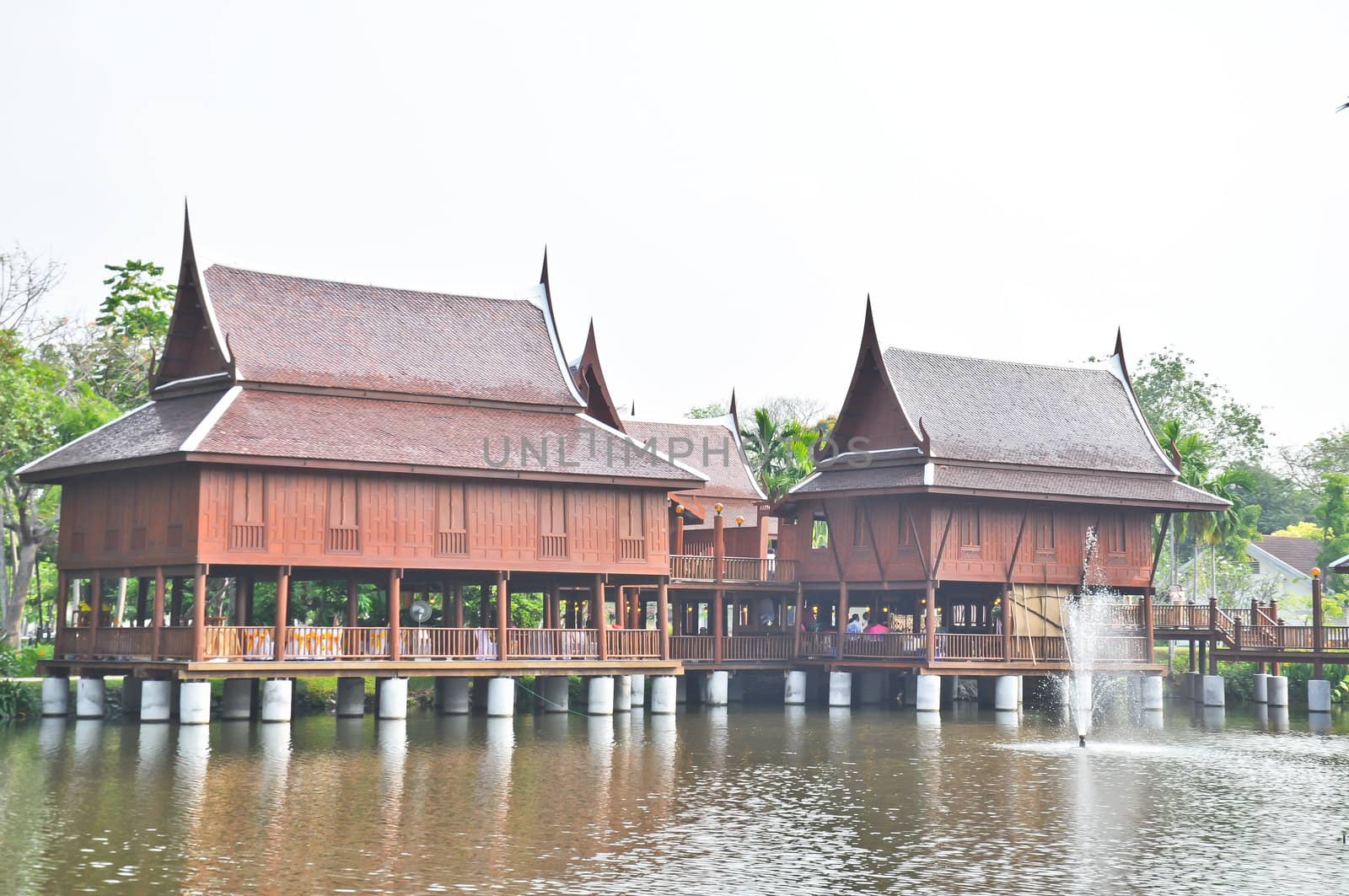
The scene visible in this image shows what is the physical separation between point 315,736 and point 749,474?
86.6ft

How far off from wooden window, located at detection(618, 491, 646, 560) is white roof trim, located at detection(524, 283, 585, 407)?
9.95ft

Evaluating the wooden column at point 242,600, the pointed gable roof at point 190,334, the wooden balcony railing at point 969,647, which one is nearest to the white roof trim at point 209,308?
the pointed gable roof at point 190,334

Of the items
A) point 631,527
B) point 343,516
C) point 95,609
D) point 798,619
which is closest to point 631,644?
point 631,527

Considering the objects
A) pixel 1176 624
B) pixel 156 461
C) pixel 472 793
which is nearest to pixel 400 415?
pixel 156 461

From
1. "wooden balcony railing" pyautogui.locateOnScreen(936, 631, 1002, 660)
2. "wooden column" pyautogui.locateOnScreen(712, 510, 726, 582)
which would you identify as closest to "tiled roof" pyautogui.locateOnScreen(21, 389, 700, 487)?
"wooden column" pyautogui.locateOnScreen(712, 510, 726, 582)

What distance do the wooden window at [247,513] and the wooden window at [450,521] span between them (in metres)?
4.20

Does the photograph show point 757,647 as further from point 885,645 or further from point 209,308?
point 209,308

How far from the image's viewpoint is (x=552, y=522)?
4244cm

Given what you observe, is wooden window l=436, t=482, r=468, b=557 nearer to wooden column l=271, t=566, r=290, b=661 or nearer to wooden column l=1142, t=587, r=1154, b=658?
wooden column l=271, t=566, r=290, b=661

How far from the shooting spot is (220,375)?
41.4 meters

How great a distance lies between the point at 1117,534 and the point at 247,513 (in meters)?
26.0

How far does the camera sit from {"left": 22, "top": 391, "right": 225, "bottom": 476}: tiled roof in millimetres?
39000

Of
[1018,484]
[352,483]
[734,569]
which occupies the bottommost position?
[734,569]

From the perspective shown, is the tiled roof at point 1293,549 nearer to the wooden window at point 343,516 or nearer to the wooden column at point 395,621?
the wooden column at point 395,621
